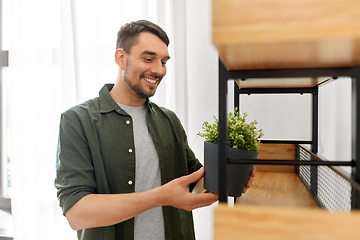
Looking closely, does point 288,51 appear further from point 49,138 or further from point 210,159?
point 49,138

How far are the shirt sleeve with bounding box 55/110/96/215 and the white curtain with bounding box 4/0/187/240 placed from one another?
749 millimetres

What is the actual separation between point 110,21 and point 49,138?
88 cm

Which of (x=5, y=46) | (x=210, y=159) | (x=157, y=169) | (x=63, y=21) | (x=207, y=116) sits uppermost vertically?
(x=63, y=21)

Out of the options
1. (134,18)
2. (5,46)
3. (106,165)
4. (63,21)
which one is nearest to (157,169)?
(106,165)

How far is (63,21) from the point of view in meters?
1.74

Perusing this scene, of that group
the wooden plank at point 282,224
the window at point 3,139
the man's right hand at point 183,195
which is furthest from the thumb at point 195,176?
the window at point 3,139

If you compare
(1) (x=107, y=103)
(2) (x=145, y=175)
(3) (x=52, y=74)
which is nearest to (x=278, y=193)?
(2) (x=145, y=175)

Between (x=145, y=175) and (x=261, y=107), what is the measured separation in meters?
0.77

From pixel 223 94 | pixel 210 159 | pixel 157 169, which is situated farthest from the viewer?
pixel 157 169

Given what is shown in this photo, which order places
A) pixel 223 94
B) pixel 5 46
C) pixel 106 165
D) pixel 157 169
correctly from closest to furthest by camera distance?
1. pixel 223 94
2. pixel 106 165
3. pixel 157 169
4. pixel 5 46

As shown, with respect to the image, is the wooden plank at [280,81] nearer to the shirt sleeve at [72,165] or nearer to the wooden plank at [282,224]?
the wooden plank at [282,224]

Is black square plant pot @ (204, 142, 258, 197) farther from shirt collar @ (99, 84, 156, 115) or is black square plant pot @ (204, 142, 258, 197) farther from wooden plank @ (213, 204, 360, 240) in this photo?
shirt collar @ (99, 84, 156, 115)

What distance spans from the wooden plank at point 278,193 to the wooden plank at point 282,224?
1.51 ft

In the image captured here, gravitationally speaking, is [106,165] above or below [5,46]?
below
